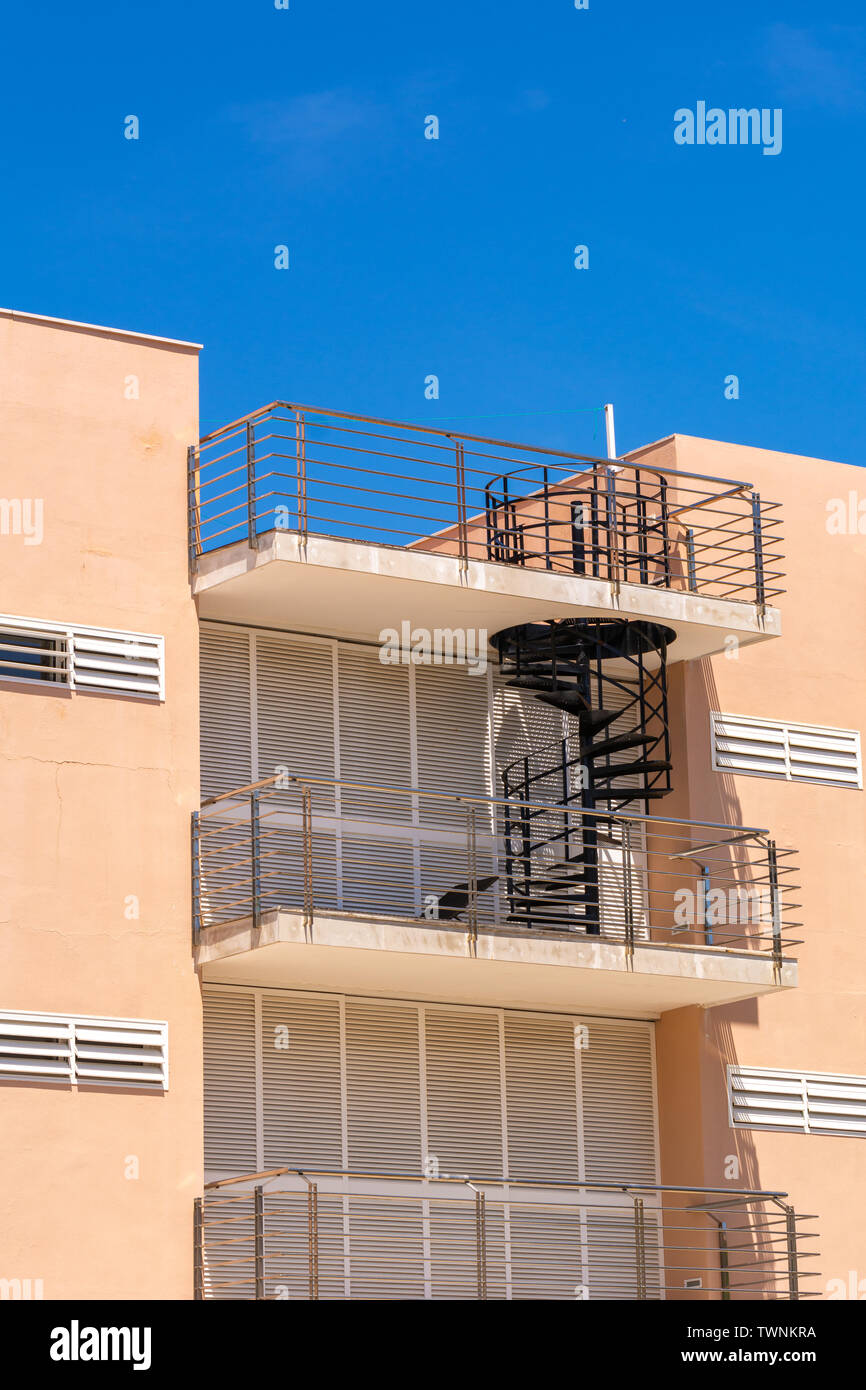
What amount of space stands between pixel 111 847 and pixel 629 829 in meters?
5.33

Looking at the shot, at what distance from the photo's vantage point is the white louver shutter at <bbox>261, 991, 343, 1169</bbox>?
1873 cm

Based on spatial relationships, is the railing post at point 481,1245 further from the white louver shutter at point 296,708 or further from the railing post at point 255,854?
the white louver shutter at point 296,708

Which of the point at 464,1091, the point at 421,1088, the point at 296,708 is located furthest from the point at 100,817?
the point at 464,1091

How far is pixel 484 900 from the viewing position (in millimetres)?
20234

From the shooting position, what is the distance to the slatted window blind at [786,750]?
21.4m

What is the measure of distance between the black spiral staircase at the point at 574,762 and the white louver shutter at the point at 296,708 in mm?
1607

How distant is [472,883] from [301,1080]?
6.81 ft

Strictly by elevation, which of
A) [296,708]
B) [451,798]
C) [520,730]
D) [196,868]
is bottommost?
[196,868]

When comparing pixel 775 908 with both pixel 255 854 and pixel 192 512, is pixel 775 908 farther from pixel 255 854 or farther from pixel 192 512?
pixel 192 512

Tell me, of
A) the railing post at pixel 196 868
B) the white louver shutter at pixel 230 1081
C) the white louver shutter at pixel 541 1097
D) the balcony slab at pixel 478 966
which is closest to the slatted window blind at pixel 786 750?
the balcony slab at pixel 478 966

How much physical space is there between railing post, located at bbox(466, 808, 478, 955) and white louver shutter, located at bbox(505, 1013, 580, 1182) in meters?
1.29

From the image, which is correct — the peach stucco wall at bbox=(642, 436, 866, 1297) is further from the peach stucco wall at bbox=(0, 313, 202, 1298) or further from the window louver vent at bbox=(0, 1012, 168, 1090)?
the window louver vent at bbox=(0, 1012, 168, 1090)

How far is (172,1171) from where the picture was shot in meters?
17.4

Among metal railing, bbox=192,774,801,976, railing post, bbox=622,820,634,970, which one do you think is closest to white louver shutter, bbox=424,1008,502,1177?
metal railing, bbox=192,774,801,976
